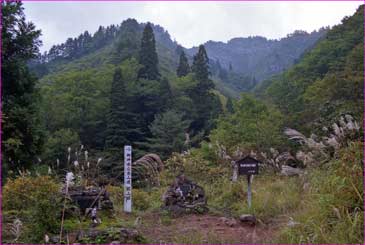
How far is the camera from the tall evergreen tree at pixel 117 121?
3117 centimetres

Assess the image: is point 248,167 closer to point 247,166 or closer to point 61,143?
point 247,166

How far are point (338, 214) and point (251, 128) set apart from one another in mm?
14988

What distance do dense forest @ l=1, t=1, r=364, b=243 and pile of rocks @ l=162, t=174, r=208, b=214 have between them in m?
0.16

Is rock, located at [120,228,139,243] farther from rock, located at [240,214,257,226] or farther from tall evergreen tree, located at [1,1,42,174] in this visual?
tall evergreen tree, located at [1,1,42,174]

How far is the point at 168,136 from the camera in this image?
29641mm

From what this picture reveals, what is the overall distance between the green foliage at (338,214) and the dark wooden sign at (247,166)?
168 cm

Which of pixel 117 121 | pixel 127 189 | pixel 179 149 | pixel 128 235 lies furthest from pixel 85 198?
pixel 117 121

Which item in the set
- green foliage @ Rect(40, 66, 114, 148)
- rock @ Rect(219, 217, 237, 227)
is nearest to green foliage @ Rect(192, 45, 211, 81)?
green foliage @ Rect(40, 66, 114, 148)

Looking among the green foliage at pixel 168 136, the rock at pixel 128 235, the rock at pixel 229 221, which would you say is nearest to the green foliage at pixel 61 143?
the green foliage at pixel 168 136

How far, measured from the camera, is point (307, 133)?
1468cm

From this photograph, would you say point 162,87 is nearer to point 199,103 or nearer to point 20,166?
point 199,103

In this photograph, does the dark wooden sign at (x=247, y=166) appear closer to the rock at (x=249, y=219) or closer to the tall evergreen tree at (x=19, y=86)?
the rock at (x=249, y=219)

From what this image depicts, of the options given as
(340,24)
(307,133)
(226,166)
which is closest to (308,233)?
(226,166)

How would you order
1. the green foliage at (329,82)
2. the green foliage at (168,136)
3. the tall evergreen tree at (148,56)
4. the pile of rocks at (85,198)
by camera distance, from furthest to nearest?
the tall evergreen tree at (148,56) < the green foliage at (168,136) < the green foliage at (329,82) < the pile of rocks at (85,198)
